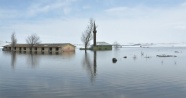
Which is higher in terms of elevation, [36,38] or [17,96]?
[36,38]

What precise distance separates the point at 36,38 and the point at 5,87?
14291cm

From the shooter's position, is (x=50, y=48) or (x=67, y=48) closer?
(x=67, y=48)

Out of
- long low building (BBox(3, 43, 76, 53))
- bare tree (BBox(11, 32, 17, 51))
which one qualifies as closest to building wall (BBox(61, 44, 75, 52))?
long low building (BBox(3, 43, 76, 53))

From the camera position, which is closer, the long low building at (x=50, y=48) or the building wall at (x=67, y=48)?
the building wall at (x=67, y=48)

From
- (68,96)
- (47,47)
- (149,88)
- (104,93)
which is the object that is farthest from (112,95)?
(47,47)

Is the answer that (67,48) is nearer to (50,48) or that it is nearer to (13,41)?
(50,48)

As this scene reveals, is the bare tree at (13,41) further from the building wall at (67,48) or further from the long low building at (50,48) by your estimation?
the building wall at (67,48)

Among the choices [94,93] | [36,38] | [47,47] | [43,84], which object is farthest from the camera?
[36,38]

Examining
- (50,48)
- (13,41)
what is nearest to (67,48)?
(50,48)

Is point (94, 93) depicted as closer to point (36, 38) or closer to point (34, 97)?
point (34, 97)

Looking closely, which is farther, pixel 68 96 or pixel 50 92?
pixel 50 92

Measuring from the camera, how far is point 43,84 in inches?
873

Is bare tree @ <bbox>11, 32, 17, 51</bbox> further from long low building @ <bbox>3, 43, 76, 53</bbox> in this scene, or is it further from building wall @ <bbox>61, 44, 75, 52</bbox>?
building wall @ <bbox>61, 44, 75, 52</bbox>

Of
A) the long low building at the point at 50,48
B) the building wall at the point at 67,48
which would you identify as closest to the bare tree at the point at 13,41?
the long low building at the point at 50,48
